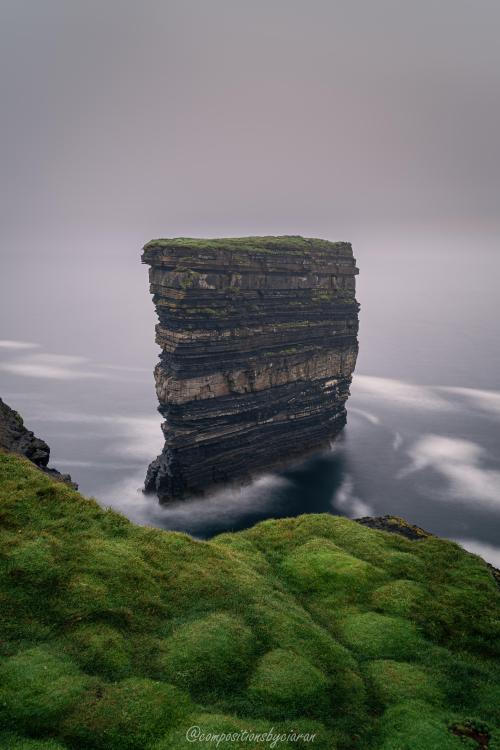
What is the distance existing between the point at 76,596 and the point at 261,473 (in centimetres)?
6832

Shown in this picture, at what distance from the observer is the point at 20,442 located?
114 feet

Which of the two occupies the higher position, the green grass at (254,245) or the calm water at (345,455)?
the green grass at (254,245)

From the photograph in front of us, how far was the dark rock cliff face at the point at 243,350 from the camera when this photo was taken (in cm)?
7625

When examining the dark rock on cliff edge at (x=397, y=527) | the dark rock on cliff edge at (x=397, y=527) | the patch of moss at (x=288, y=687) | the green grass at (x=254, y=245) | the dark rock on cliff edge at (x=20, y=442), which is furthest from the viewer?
the green grass at (x=254, y=245)

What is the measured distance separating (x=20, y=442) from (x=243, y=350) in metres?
51.5

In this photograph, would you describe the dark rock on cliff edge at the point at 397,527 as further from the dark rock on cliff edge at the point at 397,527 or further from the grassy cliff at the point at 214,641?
the grassy cliff at the point at 214,641

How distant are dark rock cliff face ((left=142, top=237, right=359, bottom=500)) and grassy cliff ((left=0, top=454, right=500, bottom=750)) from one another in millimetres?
47514

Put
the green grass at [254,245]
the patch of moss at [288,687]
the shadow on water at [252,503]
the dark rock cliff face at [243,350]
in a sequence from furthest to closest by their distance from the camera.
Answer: the dark rock cliff face at [243,350], the green grass at [254,245], the shadow on water at [252,503], the patch of moss at [288,687]

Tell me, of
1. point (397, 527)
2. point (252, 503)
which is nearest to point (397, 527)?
point (397, 527)

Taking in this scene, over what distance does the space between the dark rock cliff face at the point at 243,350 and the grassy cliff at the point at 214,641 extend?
47514mm

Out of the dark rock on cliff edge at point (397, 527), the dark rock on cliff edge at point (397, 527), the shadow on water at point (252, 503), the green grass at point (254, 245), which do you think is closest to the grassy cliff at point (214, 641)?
the dark rock on cliff edge at point (397, 527)

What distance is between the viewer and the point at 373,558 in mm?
33188

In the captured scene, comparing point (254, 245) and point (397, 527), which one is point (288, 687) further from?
point (254, 245)

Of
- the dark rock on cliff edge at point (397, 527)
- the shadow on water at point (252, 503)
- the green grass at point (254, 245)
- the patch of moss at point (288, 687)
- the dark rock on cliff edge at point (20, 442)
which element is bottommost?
the shadow on water at point (252, 503)
